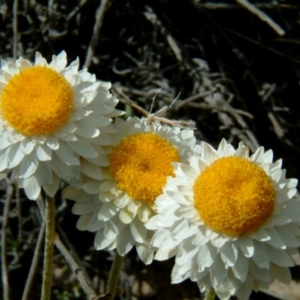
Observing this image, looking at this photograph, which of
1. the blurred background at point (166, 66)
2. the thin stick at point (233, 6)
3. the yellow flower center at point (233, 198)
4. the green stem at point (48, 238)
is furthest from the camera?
the blurred background at point (166, 66)

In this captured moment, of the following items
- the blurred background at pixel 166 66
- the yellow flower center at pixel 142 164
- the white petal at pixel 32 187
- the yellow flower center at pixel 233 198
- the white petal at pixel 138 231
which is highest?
the yellow flower center at pixel 233 198

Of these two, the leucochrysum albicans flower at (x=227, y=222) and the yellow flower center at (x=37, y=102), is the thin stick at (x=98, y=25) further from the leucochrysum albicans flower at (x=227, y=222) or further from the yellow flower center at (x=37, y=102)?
the leucochrysum albicans flower at (x=227, y=222)

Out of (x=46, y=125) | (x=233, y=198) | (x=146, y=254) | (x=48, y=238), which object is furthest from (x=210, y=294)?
(x=46, y=125)

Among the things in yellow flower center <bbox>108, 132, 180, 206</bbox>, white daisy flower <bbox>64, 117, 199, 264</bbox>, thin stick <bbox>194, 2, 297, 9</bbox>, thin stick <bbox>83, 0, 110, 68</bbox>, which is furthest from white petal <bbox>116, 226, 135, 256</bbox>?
thin stick <bbox>194, 2, 297, 9</bbox>

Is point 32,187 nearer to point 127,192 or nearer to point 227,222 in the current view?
point 127,192

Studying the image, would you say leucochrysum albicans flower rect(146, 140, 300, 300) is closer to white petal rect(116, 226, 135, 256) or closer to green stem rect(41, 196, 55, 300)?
white petal rect(116, 226, 135, 256)

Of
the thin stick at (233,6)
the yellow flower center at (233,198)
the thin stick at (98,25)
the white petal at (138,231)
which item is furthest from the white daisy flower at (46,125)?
the thin stick at (233,6)

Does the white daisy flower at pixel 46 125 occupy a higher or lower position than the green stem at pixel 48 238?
higher
